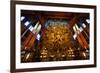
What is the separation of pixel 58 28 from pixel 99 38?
0.51 metres

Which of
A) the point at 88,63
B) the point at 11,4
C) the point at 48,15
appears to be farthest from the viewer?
the point at 88,63

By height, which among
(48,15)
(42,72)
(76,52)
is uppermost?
(48,15)

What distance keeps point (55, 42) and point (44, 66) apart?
10.8 inches

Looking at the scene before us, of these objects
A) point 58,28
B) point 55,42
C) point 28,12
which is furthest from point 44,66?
point 28,12

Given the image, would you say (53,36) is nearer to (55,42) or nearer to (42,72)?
(55,42)

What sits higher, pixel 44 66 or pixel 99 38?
pixel 99 38

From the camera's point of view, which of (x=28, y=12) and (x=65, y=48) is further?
(x=65, y=48)

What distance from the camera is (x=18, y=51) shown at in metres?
1.95

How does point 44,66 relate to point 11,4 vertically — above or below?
below

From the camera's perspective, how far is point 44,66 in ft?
6.70

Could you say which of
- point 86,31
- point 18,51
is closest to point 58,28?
point 86,31

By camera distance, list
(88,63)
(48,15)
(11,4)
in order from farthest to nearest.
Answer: (88,63) < (48,15) < (11,4)

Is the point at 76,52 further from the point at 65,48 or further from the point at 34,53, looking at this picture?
the point at 34,53

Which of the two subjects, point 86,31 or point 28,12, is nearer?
point 28,12
